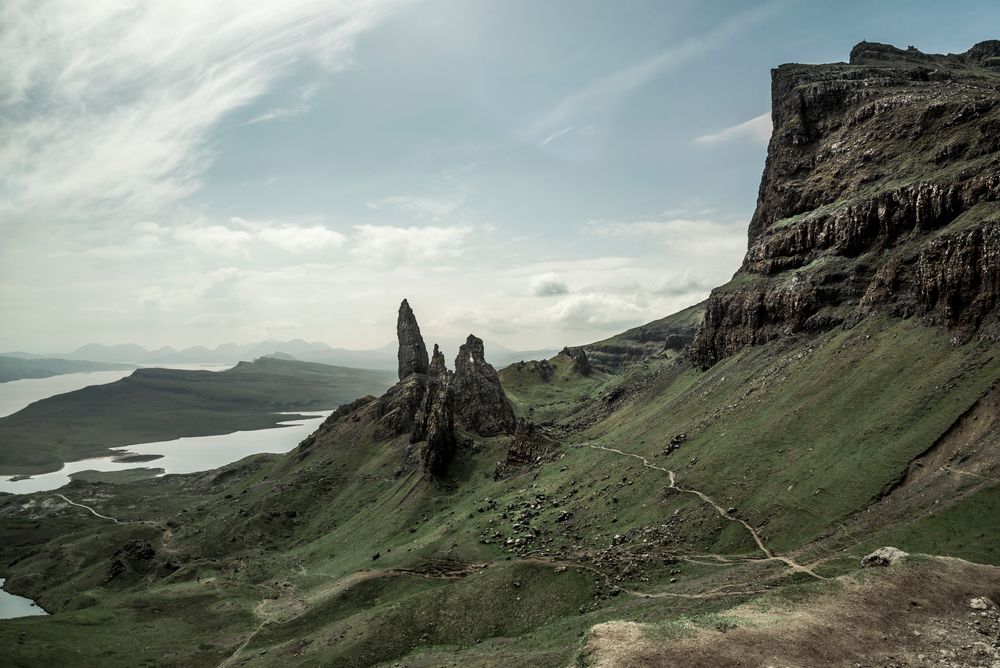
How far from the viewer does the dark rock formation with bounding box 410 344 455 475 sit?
132 metres

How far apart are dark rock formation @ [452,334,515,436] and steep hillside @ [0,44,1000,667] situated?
2.20 feet

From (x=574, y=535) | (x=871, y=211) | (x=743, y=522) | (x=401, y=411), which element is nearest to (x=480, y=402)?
(x=401, y=411)

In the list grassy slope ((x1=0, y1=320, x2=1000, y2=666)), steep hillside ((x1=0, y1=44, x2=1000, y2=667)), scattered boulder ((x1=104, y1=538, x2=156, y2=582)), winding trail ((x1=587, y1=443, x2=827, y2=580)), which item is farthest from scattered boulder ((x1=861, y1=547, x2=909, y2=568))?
scattered boulder ((x1=104, y1=538, x2=156, y2=582))

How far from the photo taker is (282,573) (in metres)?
112

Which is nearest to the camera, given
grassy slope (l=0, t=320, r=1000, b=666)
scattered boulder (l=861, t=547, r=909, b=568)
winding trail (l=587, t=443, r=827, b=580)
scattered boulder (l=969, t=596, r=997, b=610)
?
scattered boulder (l=969, t=596, r=997, b=610)

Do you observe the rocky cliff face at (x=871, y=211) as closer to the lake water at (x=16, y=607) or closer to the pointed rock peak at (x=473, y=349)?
the pointed rock peak at (x=473, y=349)

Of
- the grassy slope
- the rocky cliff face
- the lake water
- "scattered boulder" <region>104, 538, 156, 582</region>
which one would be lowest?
the lake water

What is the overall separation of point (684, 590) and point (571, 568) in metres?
16.8

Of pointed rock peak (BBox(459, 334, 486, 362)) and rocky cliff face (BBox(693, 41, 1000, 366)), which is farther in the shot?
pointed rock peak (BBox(459, 334, 486, 362))

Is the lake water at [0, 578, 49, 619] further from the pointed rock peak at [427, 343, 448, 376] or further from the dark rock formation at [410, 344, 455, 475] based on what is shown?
the pointed rock peak at [427, 343, 448, 376]

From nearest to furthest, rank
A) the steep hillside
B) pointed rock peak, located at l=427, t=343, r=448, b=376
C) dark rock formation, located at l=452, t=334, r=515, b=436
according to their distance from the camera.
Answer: the steep hillside < dark rock formation, located at l=452, t=334, r=515, b=436 < pointed rock peak, located at l=427, t=343, r=448, b=376

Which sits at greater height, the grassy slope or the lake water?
the grassy slope

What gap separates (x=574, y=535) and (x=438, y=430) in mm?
60086

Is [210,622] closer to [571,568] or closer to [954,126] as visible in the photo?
[571,568]
